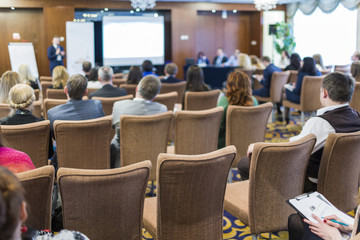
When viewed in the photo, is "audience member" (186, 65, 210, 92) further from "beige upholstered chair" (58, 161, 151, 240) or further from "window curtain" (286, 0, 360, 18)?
"window curtain" (286, 0, 360, 18)

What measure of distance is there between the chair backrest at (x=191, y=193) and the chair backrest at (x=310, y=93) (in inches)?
189

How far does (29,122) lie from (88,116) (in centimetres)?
60

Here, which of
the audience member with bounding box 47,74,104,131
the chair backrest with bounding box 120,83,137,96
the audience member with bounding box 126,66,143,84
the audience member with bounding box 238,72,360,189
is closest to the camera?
the audience member with bounding box 238,72,360,189

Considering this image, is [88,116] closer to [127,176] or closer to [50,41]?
[127,176]

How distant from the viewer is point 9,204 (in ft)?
3.33

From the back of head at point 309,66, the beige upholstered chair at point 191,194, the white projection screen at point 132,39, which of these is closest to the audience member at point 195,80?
the back of head at point 309,66

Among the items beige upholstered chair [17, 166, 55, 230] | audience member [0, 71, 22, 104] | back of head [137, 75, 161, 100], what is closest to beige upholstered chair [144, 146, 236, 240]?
beige upholstered chair [17, 166, 55, 230]

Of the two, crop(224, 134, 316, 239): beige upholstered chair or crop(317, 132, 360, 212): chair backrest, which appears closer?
crop(224, 134, 316, 239): beige upholstered chair

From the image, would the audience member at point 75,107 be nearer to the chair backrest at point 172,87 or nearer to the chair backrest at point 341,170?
the chair backrest at point 341,170

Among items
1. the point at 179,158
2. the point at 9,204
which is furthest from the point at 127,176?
the point at 9,204

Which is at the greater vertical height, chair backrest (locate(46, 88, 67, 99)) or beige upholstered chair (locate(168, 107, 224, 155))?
chair backrest (locate(46, 88, 67, 99))

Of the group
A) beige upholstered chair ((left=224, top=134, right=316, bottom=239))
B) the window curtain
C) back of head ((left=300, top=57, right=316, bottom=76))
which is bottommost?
beige upholstered chair ((left=224, top=134, right=316, bottom=239))

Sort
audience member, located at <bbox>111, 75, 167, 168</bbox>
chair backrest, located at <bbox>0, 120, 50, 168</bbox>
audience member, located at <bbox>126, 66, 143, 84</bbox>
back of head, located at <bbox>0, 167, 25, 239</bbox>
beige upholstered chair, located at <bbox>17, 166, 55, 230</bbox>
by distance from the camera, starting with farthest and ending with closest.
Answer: audience member, located at <bbox>126, 66, 143, 84</bbox> < audience member, located at <bbox>111, 75, 167, 168</bbox> < chair backrest, located at <bbox>0, 120, 50, 168</bbox> < beige upholstered chair, located at <bbox>17, 166, 55, 230</bbox> < back of head, located at <bbox>0, 167, 25, 239</bbox>

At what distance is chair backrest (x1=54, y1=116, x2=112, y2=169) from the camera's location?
11.3 ft
